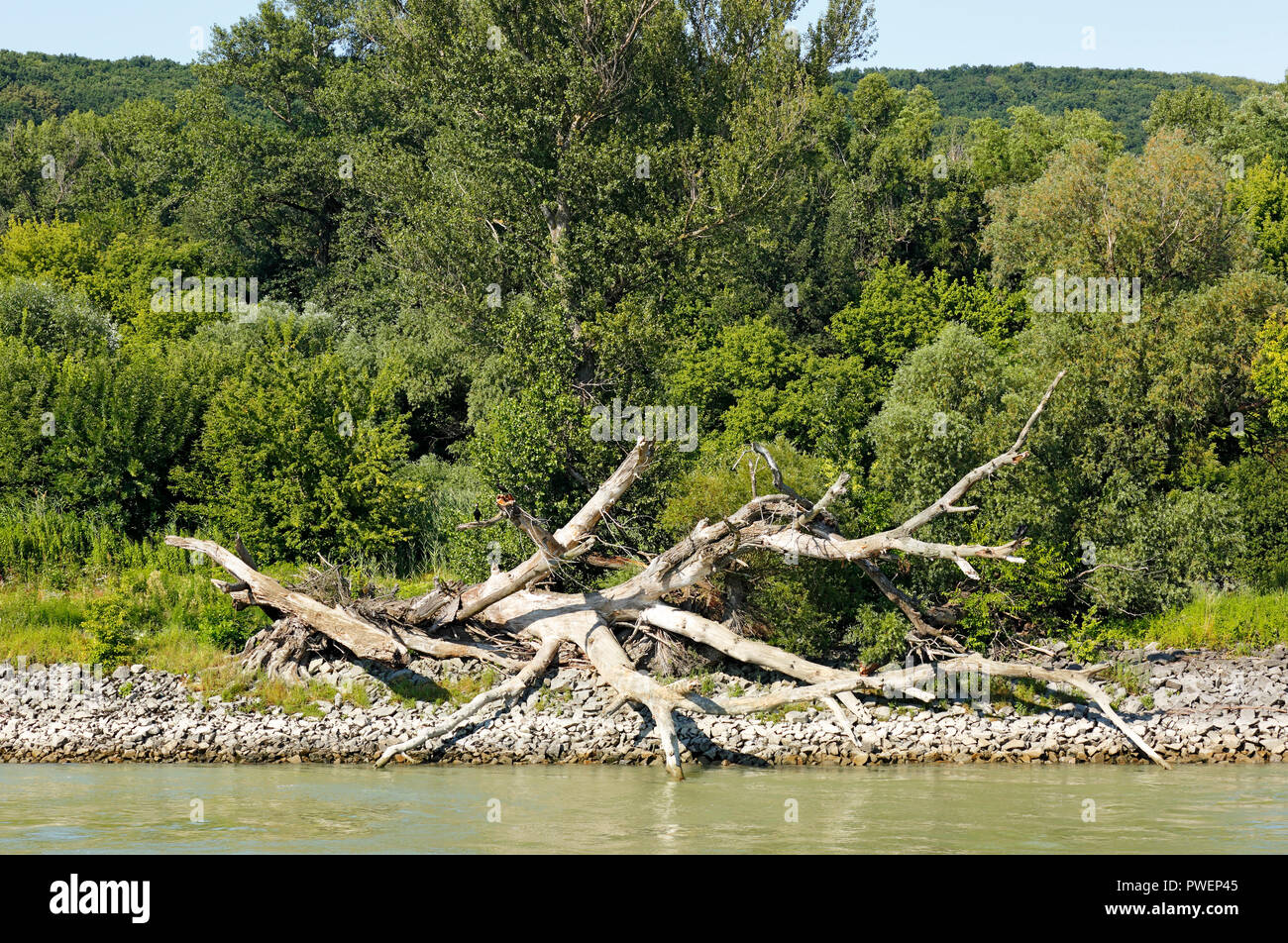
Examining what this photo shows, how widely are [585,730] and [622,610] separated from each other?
252 cm

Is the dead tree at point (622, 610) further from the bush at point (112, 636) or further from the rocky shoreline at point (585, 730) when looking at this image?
the bush at point (112, 636)

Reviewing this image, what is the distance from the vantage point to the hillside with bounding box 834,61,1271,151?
107 meters

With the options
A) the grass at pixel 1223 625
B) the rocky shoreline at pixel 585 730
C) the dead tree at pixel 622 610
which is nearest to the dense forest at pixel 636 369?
the grass at pixel 1223 625

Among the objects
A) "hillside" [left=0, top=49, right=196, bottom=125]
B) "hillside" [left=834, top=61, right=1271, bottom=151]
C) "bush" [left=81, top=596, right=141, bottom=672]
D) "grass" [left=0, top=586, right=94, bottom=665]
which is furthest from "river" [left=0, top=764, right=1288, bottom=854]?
"hillside" [left=834, top=61, right=1271, bottom=151]

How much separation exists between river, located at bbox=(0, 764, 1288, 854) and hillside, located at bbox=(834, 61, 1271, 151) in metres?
92.6

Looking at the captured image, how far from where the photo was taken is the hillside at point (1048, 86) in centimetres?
10731

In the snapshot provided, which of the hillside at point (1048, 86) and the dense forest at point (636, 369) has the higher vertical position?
the hillside at point (1048, 86)

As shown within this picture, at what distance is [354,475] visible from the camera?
85.3ft

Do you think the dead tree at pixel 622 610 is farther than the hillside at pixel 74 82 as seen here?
No

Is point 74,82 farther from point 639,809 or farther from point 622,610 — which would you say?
point 639,809

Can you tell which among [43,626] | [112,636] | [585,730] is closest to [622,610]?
[585,730]

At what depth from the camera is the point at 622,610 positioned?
2191cm

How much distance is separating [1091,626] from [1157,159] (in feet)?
56.8

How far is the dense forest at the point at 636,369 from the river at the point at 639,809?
4.38 metres
